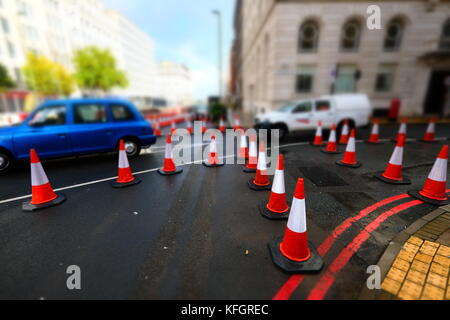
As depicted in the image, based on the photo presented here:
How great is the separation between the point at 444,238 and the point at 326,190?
1785 mm

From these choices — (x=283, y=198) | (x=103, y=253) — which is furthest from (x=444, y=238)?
(x=103, y=253)

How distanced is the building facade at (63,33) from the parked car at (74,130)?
44.4 meters

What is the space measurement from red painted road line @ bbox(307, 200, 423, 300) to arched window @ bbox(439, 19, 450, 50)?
22748mm

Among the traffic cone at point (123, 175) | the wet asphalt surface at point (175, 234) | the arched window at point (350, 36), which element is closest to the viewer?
the wet asphalt surface at point (175, 234)

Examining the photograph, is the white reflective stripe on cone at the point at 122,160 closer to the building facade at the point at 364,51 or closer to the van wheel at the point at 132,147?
the van wheel at the point at 132,147

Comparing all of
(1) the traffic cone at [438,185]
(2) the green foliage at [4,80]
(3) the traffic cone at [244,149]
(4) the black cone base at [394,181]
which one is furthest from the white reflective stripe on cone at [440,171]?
(2) the green foliage at [4,80]

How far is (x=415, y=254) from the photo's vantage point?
246 centimetres

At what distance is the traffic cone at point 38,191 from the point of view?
145 inches

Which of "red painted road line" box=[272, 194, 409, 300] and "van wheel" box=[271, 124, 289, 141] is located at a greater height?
"van wheel" box=[271, 124, 289, 141]

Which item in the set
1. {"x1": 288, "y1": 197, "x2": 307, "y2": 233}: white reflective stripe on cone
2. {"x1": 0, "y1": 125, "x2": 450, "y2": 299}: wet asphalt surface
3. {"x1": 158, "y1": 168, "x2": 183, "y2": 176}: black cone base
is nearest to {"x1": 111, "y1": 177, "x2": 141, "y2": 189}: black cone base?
{"x1": 0, "y1": 125, "x2": 450, "y2": 299}: wet asphalt surface

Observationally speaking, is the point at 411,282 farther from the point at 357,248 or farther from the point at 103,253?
the point at 103,253

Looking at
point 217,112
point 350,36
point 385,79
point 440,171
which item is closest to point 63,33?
point 217,112

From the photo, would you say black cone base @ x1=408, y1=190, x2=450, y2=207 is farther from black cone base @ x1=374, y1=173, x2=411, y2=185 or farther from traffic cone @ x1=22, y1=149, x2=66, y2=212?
traffic cone @ x1=22, y1=149, x2=66, y2=212

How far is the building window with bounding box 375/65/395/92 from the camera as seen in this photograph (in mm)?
18094
